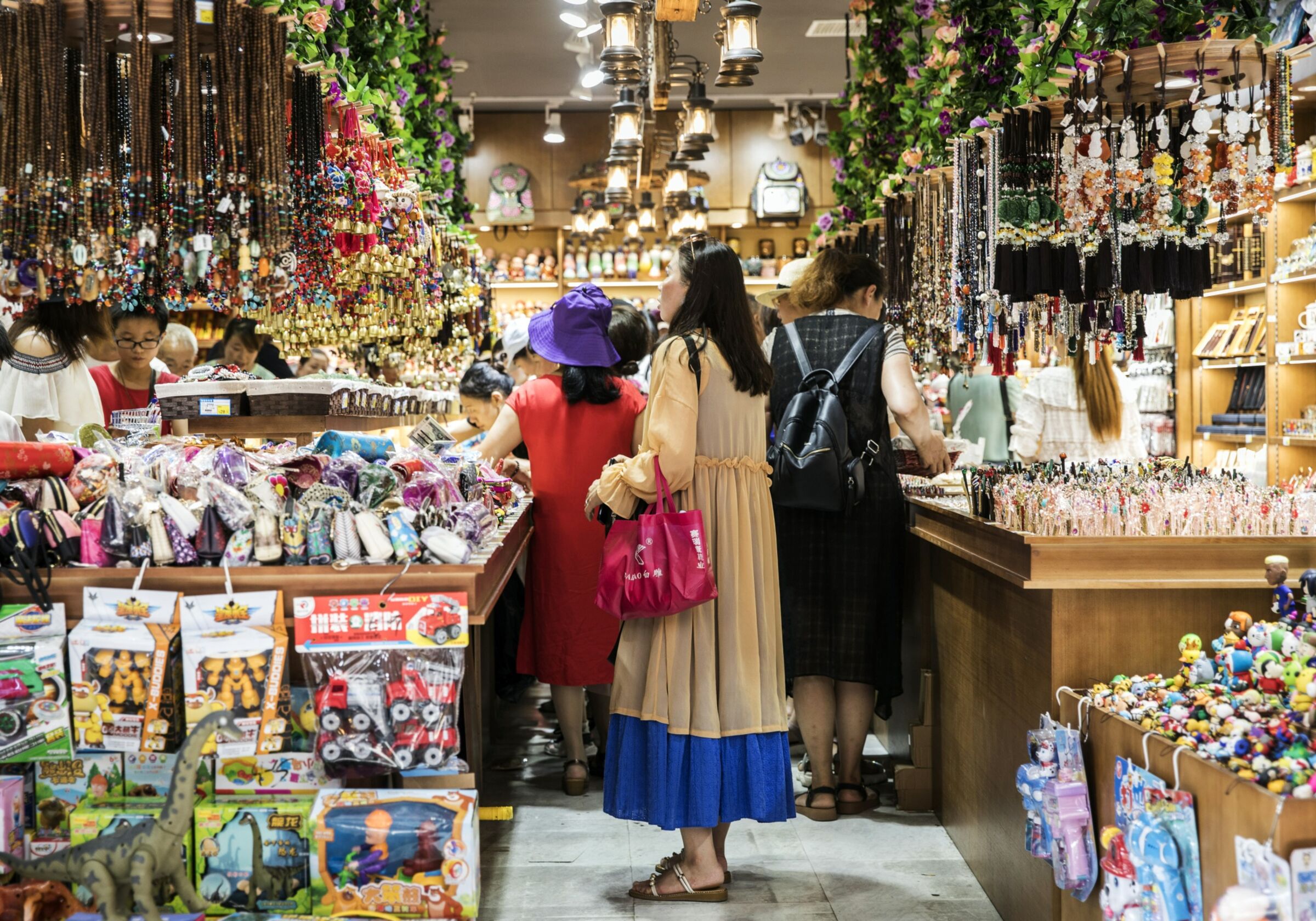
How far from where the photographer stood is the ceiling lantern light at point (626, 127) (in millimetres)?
6531

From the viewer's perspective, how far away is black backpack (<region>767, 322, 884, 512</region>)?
3264 mm

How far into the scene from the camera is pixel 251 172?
285cm

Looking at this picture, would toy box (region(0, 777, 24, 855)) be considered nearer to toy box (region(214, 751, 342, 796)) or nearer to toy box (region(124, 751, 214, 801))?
toy box (region(124, 751, 214, 801))

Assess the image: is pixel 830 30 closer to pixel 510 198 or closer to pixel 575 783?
pixel 510 198

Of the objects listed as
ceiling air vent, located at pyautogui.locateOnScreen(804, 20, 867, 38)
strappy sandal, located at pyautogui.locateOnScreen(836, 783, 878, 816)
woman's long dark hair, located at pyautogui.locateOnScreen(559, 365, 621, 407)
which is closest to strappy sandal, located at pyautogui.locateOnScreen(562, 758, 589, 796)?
strappy sandal, located at pyautogui.locateOnScreen(836, 783, 878, 816)

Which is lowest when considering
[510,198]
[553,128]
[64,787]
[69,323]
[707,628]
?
[64,787]

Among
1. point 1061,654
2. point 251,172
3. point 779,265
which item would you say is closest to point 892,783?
point 1061,654

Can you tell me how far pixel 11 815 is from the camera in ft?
Result: 6.89

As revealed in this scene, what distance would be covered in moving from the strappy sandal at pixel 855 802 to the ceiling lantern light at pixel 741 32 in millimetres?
2869

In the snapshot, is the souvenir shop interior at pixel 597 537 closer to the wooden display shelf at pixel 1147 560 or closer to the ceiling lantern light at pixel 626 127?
the wooden display shelf at pixel 1147 560

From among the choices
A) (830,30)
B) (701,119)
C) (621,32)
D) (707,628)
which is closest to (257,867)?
(707,628)

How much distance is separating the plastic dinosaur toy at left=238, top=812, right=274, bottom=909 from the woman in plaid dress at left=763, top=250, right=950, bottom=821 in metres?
1.83

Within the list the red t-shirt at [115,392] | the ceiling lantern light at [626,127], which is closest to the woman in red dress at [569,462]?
the red t-shirt at [115,392]

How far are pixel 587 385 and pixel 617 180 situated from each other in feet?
13.8
